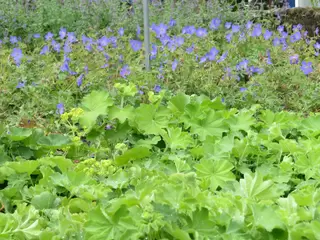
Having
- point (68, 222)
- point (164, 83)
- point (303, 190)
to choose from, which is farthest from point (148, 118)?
point (164, 83)

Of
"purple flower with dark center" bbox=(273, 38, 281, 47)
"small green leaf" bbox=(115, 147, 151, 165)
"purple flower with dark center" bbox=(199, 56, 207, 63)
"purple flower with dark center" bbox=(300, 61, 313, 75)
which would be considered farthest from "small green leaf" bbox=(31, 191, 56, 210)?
"purple flower with dark center" bbox=(273, 38, 281, 47)

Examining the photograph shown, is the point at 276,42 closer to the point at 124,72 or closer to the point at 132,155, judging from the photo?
the point at 124,72

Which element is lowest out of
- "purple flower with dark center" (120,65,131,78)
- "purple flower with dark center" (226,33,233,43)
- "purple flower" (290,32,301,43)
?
"purple flower" (290,32,301,43)

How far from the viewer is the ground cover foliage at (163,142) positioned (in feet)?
4.64

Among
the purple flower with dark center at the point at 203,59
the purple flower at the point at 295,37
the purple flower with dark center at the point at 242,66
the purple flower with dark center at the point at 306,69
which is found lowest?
the purple flower at the point at 295,37

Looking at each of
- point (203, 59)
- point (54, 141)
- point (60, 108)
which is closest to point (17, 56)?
point (60, 108)

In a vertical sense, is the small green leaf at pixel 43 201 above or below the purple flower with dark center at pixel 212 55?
above

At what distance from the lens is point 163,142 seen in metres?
2.54

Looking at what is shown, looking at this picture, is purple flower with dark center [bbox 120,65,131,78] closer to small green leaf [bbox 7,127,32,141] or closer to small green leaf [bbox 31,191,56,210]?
small green leaf [bbox 7,127,32,141]

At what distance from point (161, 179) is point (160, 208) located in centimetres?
43

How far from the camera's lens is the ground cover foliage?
4.64 ft

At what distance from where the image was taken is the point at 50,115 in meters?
3.72

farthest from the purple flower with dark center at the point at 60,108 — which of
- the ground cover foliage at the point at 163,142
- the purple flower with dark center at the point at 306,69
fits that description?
the purple flower with dark center at the point at 306,69

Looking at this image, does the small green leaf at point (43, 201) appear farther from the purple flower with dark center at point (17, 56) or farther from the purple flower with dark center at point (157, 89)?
the purple flower with dark center at point (17, 56)
